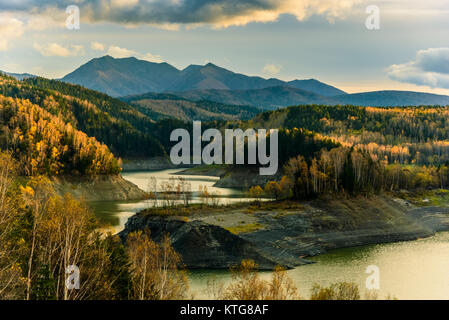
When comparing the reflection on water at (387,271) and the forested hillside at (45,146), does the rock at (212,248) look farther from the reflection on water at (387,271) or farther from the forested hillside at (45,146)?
the forested hillside at (45,146)

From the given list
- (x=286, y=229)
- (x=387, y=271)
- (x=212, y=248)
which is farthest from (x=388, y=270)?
(x=212, y=248)

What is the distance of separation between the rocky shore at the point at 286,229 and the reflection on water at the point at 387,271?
3.00 meters

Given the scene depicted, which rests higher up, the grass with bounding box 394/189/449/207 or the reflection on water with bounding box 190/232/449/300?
the grass with bounding box 394/189/449/207

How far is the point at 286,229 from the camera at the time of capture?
82438mm

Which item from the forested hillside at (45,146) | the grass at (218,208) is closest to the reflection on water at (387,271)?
the grass at (218,208)

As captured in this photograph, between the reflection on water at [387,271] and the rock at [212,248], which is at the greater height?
the rock at [212,248]

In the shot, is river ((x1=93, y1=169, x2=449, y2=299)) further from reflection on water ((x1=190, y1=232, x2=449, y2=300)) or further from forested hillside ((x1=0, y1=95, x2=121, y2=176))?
forested hillside ((x1=0, y1=95, x2=121, y2=176))

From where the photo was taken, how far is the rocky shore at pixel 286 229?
69812 millimetres

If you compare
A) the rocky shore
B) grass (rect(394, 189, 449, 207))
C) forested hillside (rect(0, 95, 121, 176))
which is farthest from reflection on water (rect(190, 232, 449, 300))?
forested hillside (rect(0, 95, 121, 176))

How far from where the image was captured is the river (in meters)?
58.3

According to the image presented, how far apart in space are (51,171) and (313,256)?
79916 mm

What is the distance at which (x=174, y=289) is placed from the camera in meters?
37.2
